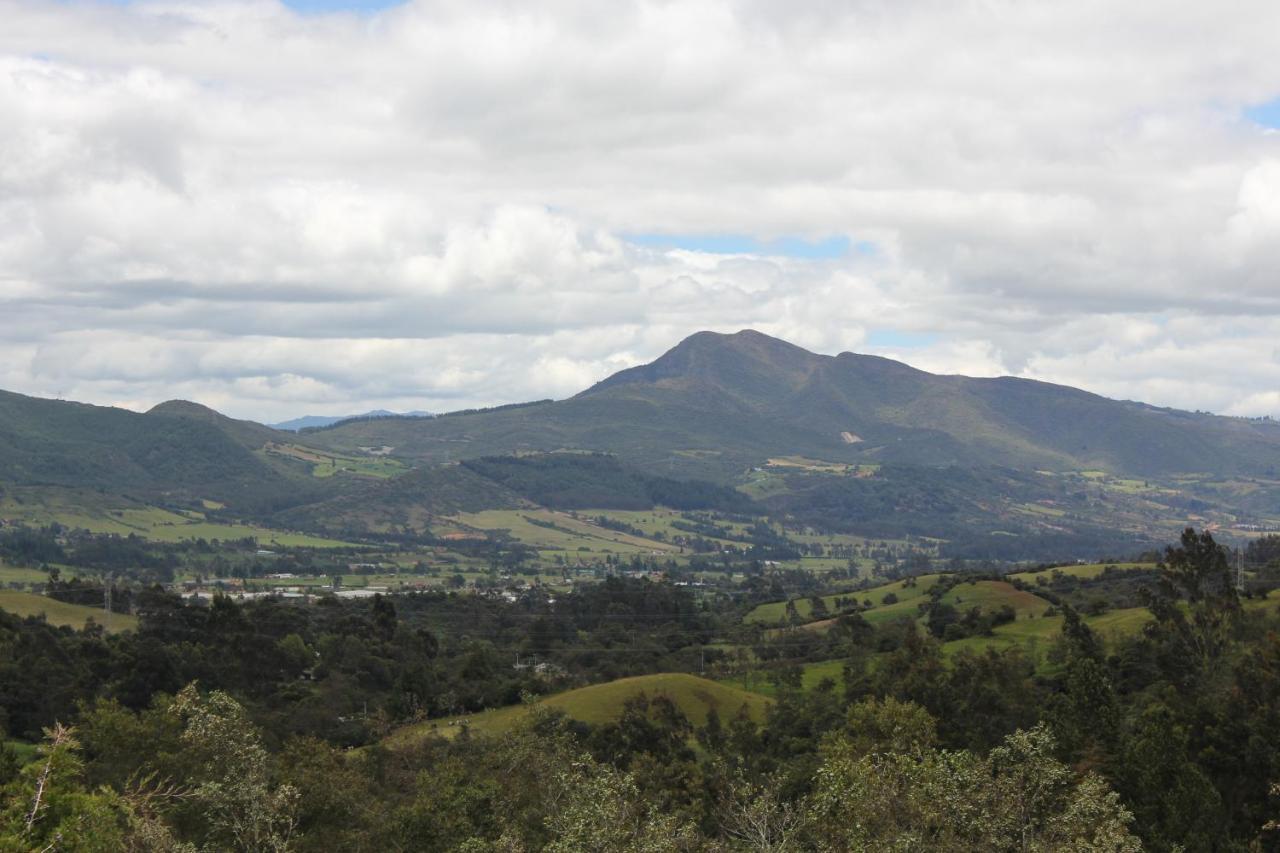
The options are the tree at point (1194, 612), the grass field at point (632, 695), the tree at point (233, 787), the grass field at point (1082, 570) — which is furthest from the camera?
the grass field at point (1082, 570)

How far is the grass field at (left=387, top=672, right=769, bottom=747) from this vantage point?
4572 inches

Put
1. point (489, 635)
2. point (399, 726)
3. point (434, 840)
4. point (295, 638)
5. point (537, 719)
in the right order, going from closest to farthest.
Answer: point (434, 840), point (537, 719), point (399, 726), point (295, 638), point (489, 635)

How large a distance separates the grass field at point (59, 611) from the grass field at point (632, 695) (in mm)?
57077

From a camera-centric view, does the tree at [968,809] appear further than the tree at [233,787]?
No

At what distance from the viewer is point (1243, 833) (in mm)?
68000

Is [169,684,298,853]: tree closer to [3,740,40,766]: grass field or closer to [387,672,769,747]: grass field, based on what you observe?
[3,740,40,766]: grass field

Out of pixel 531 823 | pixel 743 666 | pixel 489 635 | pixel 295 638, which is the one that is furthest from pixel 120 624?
pixel 531 823

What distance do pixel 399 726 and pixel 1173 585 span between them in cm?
7377

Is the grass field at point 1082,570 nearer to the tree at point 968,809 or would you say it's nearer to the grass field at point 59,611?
the grass field at point 59,611

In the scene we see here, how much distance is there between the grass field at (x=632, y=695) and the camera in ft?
381

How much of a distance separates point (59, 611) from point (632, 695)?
8101 cm

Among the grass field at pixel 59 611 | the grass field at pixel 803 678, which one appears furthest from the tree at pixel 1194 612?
the grass field at pixel 59 611

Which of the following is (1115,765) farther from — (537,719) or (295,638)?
(295,638)

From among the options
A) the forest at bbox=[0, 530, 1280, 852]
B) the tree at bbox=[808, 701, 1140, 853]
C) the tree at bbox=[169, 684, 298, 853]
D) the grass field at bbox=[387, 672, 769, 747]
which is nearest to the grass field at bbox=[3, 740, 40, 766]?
the forest at bbox=[0, 530, 1280, 852]
